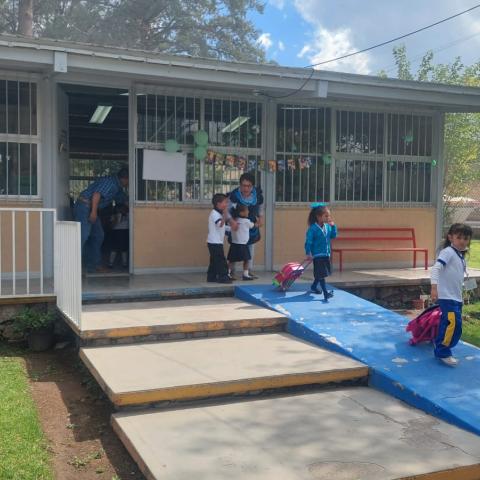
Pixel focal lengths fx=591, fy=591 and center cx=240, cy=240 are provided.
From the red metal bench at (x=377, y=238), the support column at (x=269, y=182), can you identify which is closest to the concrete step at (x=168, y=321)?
the support column at (x=269, y=182)

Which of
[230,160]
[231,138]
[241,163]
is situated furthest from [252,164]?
[231,138]

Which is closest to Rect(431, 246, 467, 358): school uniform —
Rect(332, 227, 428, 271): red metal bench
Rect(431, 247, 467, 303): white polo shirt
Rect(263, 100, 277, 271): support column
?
Rect(431, 247, 467, 303): white polo shirt

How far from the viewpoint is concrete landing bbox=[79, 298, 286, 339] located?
18.3 ft

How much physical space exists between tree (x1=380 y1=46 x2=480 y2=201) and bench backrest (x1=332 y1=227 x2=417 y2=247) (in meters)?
10.6

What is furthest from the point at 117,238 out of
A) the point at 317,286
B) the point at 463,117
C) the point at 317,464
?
the point at 463,117

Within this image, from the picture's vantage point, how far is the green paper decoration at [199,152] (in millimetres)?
8477

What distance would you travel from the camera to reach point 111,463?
149 inches

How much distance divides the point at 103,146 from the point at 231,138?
6.57 meters

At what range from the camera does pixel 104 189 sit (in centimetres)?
804

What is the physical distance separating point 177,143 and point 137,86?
942 millimetres

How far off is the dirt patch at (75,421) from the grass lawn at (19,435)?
9cm

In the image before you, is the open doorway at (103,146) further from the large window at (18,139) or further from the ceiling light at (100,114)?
the large window at (18,139)

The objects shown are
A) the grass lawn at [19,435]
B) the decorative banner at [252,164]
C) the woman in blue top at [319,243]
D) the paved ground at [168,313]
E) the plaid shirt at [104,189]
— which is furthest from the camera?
the decorative banner at [252,164]

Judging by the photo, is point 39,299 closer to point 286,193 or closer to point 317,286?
point 317,286
